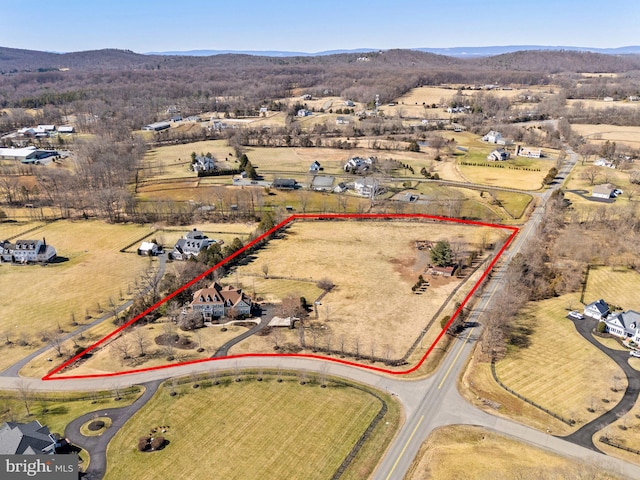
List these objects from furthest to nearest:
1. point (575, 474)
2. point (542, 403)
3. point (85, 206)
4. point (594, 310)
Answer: point (85, 206)
point (594, 310)
point (542, 403)
point (575, 474)

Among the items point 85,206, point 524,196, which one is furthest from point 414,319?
point 85,206

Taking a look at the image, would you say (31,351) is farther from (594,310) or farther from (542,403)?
(594,310)

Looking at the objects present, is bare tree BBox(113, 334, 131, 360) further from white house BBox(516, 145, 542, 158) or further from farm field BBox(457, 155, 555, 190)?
white house BBox(516, 145, 542, 158)

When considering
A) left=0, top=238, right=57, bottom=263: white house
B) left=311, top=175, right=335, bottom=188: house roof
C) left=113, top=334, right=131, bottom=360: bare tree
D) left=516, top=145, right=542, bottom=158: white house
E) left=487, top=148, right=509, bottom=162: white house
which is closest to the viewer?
left=113, top=334, right=131, bottom=360: bare tree

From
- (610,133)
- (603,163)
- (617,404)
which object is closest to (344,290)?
(617,404)

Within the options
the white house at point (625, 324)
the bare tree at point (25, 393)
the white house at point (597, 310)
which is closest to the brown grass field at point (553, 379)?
the white house at point (597, 310)

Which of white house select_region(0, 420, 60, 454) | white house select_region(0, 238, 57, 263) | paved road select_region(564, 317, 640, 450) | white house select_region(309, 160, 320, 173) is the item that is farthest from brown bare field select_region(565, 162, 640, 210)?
white house select_region(0, 238, 57, 263)
